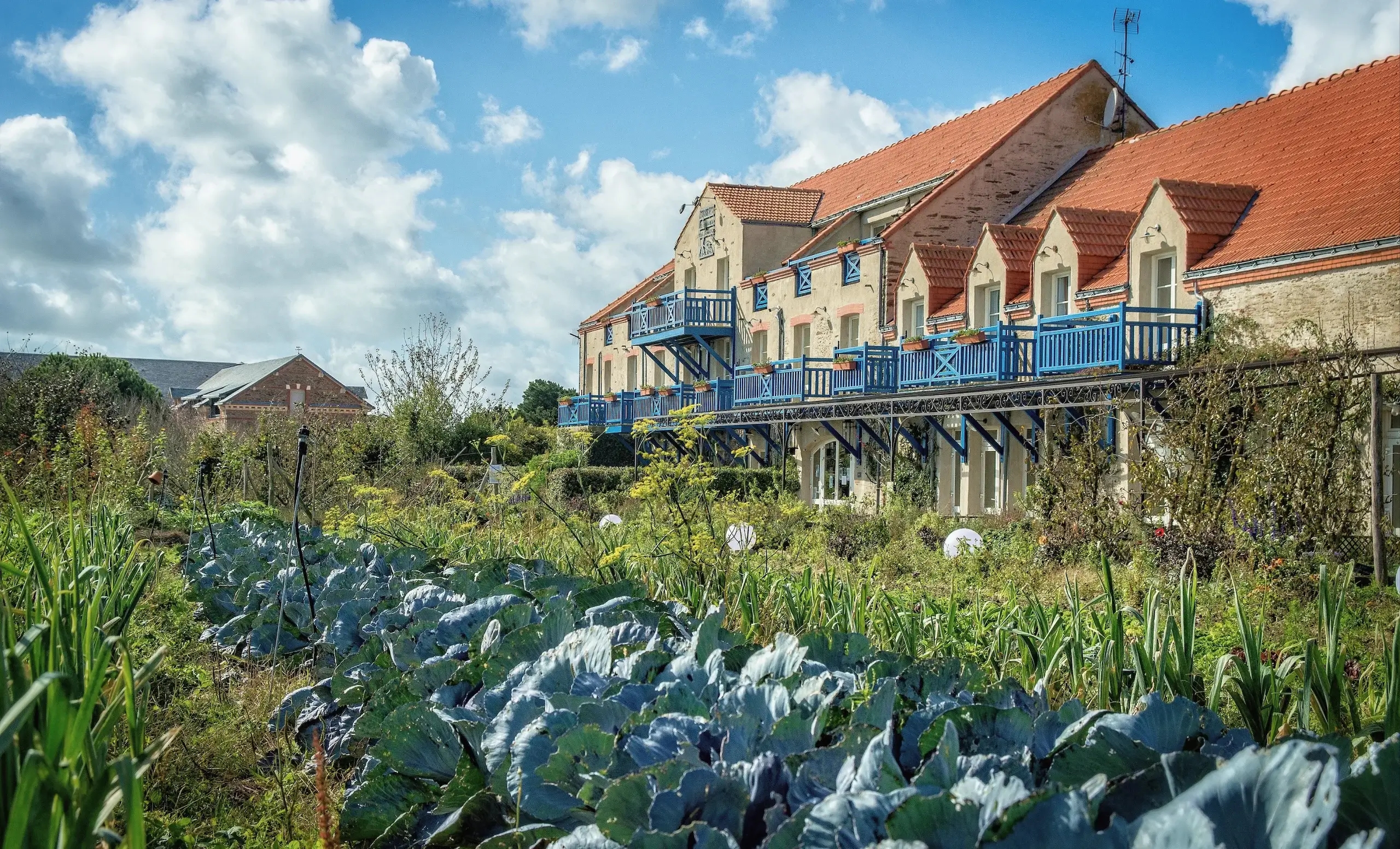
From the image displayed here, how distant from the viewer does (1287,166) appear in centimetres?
1989

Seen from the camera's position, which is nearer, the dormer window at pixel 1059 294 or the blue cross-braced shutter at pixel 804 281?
the dormer window at pixel 1059 294

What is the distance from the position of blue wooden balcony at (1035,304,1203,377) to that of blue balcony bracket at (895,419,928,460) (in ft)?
14.5

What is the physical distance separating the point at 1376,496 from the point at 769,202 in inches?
968

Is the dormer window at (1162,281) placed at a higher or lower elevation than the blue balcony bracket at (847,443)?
higher

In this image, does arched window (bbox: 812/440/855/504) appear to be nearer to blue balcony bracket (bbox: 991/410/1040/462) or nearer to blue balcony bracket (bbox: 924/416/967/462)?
blue balcony bracket (bbox: 924/416/967/462)

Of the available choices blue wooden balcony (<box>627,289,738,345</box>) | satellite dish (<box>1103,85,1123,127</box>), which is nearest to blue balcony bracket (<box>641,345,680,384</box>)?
blue wooden balcony (<box>627,289,738,345</box>)

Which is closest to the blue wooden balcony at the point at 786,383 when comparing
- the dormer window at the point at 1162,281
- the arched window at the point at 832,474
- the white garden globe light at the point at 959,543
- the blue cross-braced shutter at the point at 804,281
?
the arched window at the point at 832,474

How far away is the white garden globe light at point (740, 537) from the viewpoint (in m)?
8.16

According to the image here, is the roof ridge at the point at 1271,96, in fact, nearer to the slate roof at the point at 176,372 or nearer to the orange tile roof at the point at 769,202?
the orange tile roof at the point at 769,202

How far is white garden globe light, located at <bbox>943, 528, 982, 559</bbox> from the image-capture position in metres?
12.3

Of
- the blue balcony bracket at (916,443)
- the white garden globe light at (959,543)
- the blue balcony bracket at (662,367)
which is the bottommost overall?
the white garden globe light at (959,543)

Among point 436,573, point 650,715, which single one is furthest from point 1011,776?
point 436,573

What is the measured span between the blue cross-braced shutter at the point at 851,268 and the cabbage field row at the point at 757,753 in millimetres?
24008

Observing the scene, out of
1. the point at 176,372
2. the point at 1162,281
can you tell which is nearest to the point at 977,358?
the point at 1162,281
